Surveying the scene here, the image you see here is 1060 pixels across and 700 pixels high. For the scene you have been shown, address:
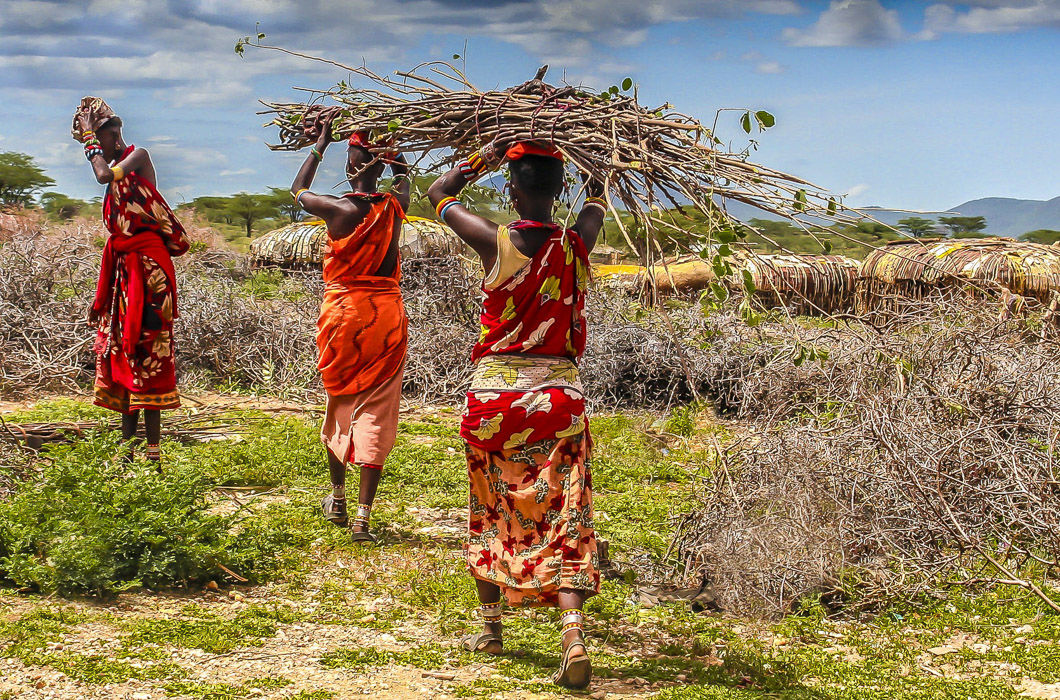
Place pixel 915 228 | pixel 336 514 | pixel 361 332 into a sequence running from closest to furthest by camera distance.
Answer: pixel 361 332, pixel 336 514, pixel 915 228

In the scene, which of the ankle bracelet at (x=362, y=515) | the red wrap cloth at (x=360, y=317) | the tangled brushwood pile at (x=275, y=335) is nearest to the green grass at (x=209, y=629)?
the ankle bracelet at (x=362, y=515)

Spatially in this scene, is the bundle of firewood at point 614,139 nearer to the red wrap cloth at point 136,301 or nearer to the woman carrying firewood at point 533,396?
the woman carrying firewood at point 533,396

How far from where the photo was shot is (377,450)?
5422 mm

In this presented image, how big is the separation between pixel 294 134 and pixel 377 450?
1667mm

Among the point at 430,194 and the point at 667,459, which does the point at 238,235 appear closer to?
the point at 667,459

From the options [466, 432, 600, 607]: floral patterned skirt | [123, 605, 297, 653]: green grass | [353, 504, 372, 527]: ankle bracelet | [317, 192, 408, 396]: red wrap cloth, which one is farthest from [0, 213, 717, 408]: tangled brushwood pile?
[466, 432, 600, 607]: floral patterned skirt

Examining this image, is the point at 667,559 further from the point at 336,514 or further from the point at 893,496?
the point at 336,514

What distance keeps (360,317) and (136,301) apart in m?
1.49

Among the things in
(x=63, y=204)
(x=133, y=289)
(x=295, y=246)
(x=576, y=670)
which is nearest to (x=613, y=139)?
(x=576, y=670)

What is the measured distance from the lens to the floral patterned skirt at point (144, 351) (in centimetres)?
602

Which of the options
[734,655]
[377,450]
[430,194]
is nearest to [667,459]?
[377,450]

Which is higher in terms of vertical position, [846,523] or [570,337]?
[570,337]

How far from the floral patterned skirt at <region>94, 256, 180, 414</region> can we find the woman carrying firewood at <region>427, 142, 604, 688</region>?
2925 mm

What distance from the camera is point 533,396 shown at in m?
3.70
